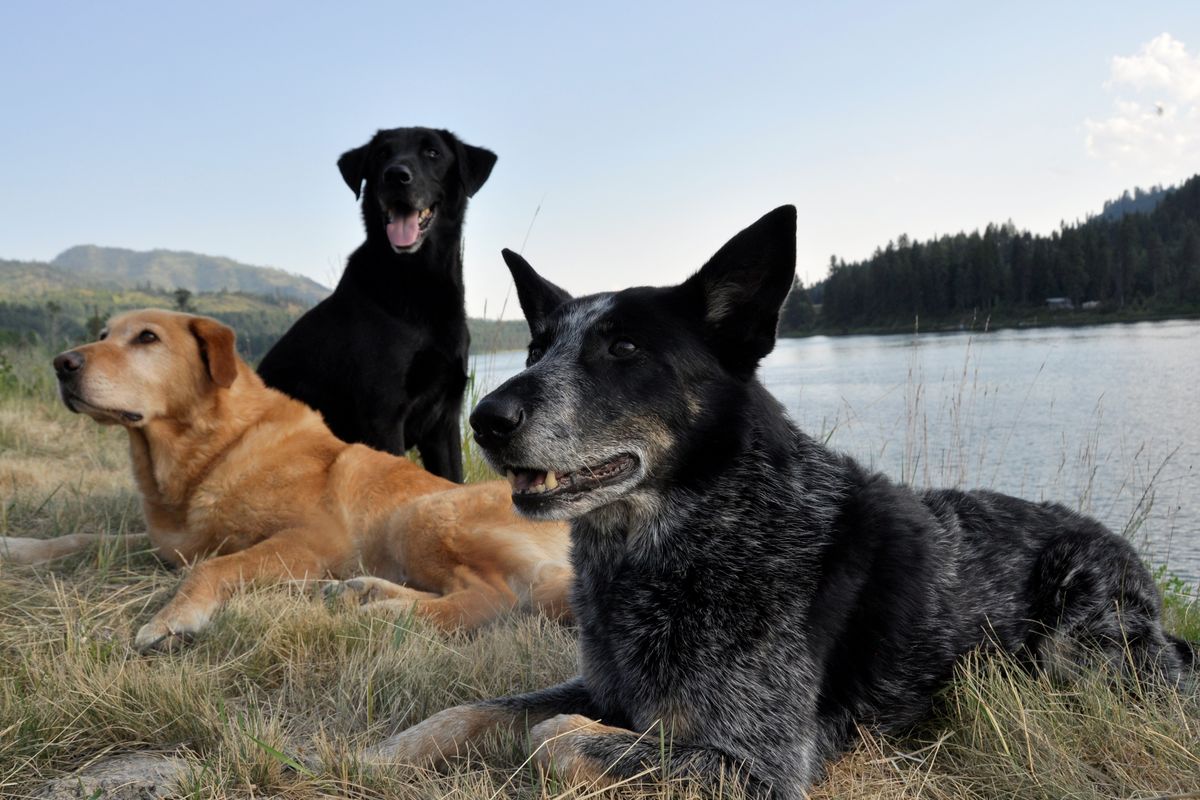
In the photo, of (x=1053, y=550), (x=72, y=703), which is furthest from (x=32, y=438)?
(x=1053, y=550)

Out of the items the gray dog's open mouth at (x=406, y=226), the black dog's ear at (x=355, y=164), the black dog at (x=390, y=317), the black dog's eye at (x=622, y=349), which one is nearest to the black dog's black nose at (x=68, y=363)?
the black dog at (x=390, y=317)

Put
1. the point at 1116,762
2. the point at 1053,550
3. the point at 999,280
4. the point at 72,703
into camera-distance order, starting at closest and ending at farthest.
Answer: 1. the point at 1116,762
2. the point at 72,703
3. the point at 1053,550
4. the point at 999,280

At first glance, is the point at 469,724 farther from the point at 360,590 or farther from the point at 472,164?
the point at 472,164

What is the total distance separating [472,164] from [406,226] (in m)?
0.84

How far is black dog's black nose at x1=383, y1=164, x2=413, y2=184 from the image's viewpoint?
5.90m

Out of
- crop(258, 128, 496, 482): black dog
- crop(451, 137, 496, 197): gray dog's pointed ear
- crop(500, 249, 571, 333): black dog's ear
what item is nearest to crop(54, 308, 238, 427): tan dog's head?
crop(258, 128, 496, 482): black dog

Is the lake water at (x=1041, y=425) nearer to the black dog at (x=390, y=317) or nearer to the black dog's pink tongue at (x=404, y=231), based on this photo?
the black dog at (x=390, y=317)

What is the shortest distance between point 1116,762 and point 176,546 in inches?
184

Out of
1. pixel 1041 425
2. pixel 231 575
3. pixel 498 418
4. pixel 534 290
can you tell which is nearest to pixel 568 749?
pixel 498 418

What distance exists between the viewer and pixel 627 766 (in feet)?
7.63

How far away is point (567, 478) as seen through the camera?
2.58 metres

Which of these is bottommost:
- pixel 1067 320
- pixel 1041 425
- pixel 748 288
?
pixel 1041 425

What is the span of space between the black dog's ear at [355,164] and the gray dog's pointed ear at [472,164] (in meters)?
0.65

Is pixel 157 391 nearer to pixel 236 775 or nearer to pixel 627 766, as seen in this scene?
pixel 236 775
